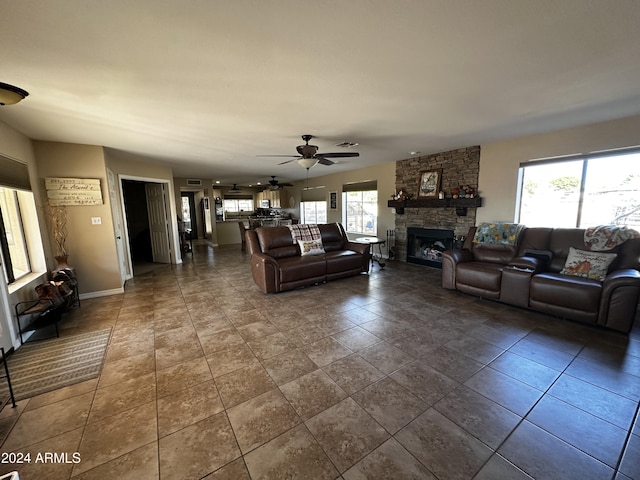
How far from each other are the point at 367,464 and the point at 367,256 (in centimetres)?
388

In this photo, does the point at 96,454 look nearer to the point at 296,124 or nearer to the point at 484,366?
the point at 484,366

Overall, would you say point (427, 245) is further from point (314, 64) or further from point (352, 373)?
point (314, 64)

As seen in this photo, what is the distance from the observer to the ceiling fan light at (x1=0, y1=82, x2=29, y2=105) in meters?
1.88

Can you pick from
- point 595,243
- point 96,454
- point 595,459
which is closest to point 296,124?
point 96,454

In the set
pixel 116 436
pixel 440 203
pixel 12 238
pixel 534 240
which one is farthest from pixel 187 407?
pixel 440 203

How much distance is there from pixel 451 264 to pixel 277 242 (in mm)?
3032

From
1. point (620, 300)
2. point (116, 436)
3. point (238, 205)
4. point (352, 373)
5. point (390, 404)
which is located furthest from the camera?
point (238, 205)

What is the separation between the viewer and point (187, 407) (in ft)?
5.96

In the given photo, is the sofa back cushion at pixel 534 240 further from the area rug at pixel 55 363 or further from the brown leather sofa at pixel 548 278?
the area rug at pixel 55 363

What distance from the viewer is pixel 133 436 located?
1.59 m

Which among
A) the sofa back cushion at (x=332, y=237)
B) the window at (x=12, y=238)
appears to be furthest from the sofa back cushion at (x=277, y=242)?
the window at (x=12, y=238)

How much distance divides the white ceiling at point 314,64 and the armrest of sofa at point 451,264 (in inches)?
77.1

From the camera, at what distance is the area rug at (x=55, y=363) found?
2086 millimetres

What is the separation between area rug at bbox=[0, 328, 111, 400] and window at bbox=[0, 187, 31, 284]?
103 cm
